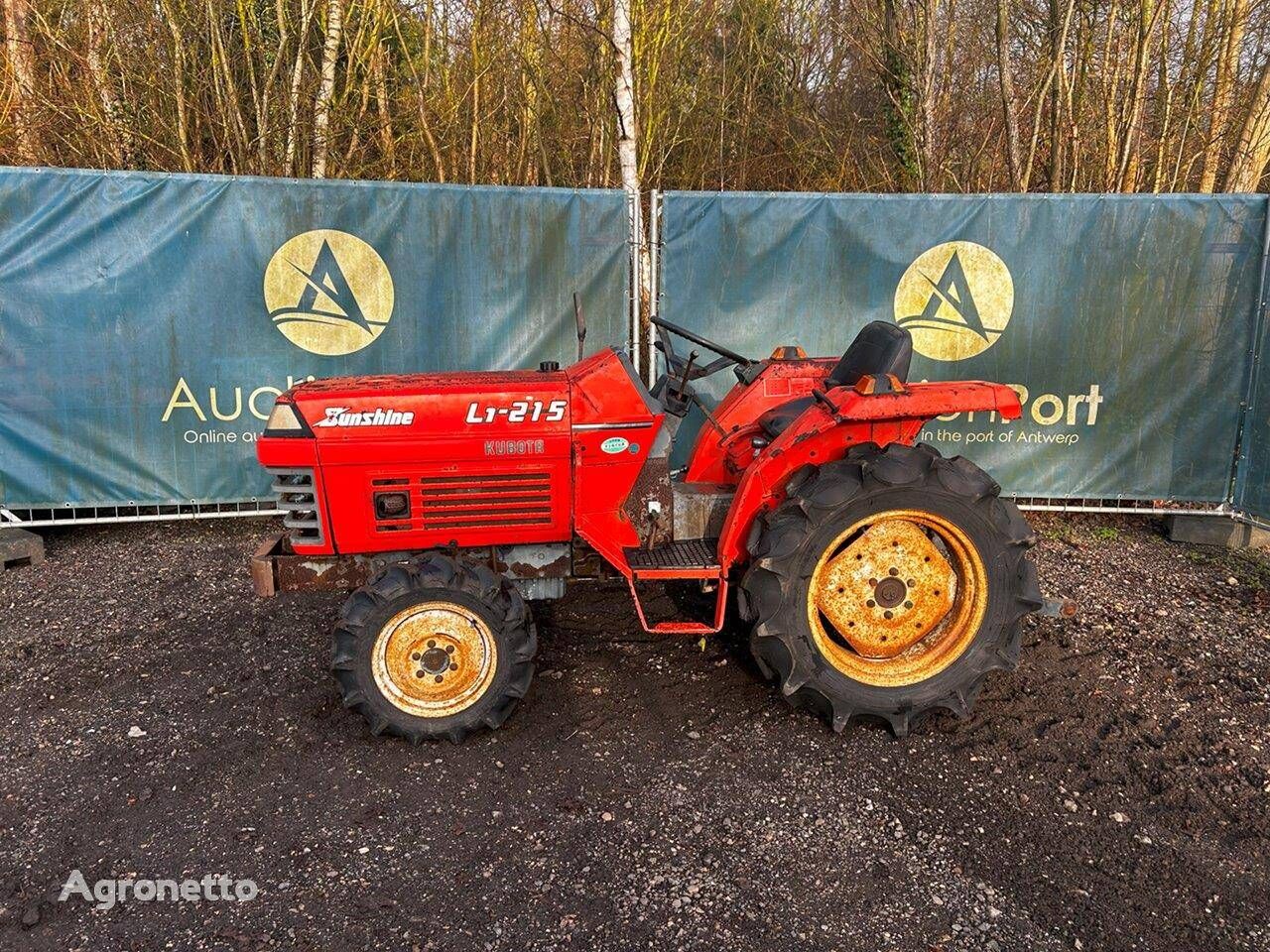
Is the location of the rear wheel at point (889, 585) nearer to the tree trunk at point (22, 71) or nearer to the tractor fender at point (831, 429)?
the tractor fender at point (831, 429)

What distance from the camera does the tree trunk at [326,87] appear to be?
23.5 ft

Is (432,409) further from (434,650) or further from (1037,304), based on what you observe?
(1037,304)

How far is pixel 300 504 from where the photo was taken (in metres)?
3.26

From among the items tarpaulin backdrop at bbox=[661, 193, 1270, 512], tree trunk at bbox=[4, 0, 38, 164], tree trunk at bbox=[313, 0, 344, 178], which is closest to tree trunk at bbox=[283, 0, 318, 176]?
tree trunk at bbox=[313, 0, 344, 178]

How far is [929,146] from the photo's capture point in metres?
8.33

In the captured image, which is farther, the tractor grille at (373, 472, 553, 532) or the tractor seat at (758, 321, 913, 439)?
the tractor seat at (758, 321, 913, 439)

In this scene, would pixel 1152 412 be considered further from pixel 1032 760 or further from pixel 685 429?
pixel 1032 760

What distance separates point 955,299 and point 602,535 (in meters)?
3.54

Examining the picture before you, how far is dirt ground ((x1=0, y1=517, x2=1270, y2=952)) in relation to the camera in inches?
91.4

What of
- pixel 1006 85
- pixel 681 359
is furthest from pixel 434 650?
pixel 1006 85

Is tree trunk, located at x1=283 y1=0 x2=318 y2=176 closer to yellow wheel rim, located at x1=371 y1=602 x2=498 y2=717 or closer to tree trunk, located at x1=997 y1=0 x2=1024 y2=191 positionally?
yellow wheel rim, located at x1=371 y1=602 x2=498 y2=717

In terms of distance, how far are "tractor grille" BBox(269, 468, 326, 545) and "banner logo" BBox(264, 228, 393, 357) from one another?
2447 mm

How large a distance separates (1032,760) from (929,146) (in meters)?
6.96

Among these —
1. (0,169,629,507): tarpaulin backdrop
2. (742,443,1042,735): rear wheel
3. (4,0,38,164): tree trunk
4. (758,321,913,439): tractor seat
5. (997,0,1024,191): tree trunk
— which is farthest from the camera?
(997,0,1024,191): tree trunk
